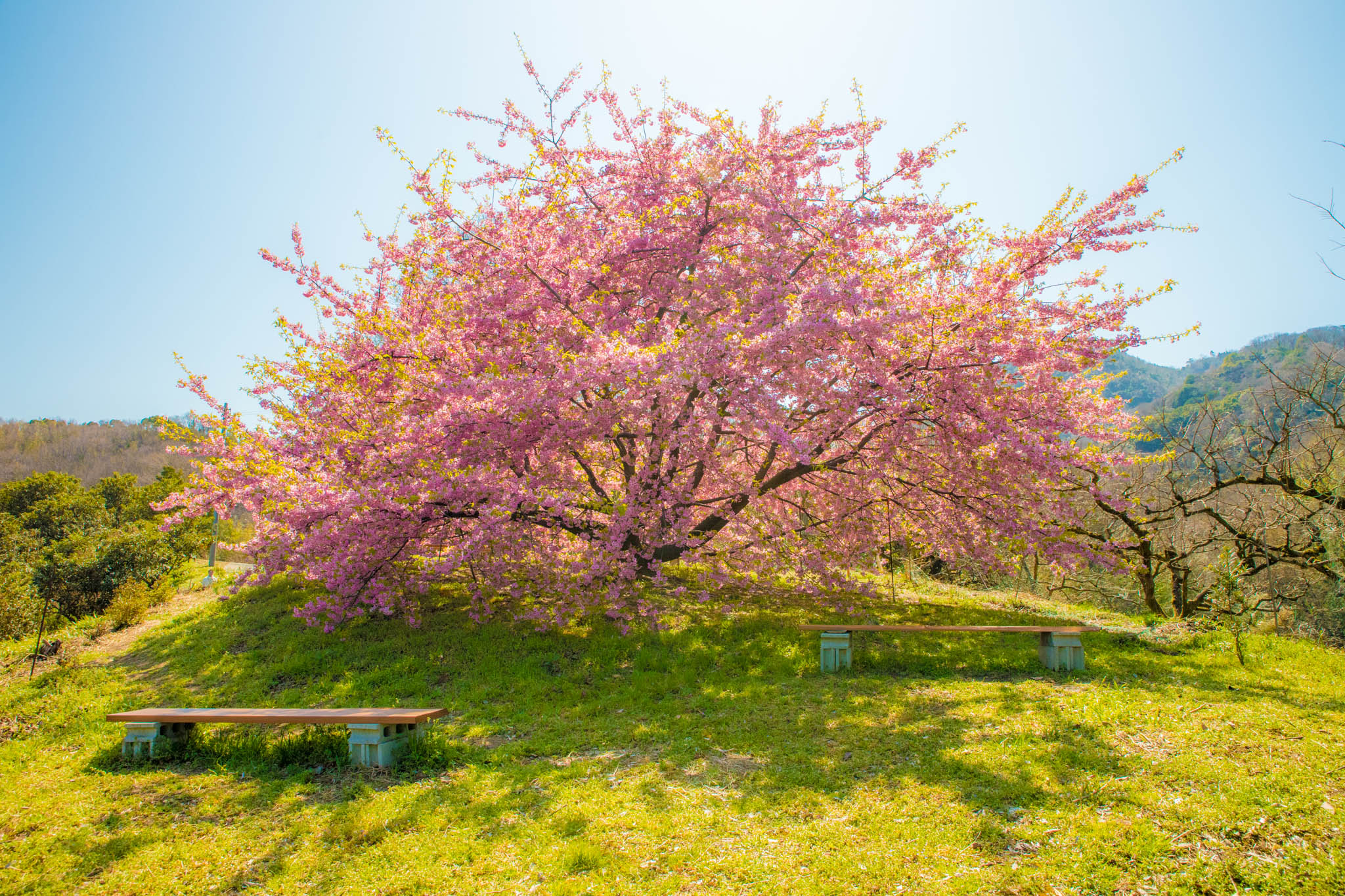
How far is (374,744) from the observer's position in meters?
4.98

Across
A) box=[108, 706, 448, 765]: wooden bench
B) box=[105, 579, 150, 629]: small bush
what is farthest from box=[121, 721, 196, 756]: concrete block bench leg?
box=[105, 579, 150, 629]: small bush

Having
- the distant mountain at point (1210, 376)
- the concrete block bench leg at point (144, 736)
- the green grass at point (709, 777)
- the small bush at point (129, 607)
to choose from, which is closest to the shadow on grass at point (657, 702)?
the green grass at point (709, 777)

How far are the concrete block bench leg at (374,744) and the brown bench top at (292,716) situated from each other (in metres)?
0.08

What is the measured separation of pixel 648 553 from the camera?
8391mm

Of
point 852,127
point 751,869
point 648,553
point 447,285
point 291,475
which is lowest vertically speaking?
point 751,869

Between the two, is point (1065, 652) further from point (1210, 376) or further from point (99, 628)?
point (1210, 376)

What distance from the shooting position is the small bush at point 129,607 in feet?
37.6

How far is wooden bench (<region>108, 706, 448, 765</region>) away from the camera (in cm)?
497

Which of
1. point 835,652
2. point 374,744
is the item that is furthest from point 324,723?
point 835,652

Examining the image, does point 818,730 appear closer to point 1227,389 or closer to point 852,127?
point 852,127

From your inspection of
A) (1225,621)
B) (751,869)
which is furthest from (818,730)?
(1225,621)

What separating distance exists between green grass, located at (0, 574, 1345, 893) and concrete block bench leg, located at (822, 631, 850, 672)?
18 cm

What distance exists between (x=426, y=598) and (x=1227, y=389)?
68.4 metres

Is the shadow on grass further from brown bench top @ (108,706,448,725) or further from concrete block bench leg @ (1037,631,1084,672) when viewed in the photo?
brown bench top @ (108,706,448,725)
